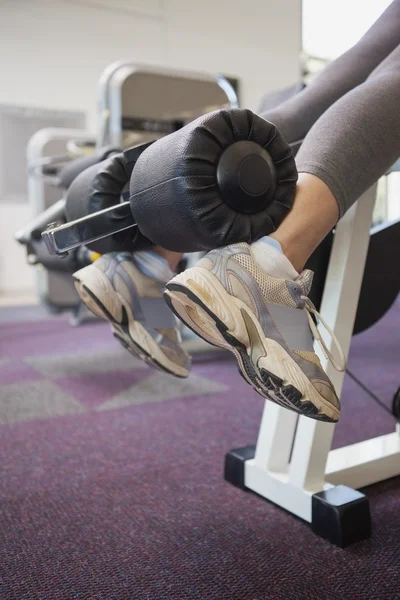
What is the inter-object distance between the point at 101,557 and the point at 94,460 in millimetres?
348

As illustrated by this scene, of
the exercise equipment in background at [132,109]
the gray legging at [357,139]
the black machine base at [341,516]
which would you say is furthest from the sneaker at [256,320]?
the exercise equipment in background at [132,109]

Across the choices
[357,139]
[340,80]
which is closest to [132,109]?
[340,80]

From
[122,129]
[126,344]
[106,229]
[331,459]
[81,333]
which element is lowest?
[81,333]

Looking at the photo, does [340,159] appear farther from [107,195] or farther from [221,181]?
[107,195]

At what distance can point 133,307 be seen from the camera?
2.53ft

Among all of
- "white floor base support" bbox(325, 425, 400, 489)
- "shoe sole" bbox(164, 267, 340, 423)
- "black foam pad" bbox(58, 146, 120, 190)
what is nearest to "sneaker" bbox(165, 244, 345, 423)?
"shoe sole" bbox(164, 267, 340, 423)

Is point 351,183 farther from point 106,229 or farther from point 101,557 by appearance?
point 101,557

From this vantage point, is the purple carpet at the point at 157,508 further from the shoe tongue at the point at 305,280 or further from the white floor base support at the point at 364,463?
the shoe tongue at the point at 305,280

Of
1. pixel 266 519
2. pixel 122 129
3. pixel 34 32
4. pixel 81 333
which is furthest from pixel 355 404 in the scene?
pixel 34 32

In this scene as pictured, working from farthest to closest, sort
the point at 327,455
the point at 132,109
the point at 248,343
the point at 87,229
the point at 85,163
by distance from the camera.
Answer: the point at 132,109 → the point at 85,163 → the point at 327,455 → the point at 87,229 → the point at 248,343

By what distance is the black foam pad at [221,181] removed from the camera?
57 cm

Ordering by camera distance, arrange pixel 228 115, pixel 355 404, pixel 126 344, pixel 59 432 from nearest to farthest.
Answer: pixel 228 115, pixel 126 344, pixel 59 432, pixel 355 404

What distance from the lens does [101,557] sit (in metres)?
0.71

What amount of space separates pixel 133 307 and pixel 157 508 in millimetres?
323
